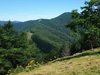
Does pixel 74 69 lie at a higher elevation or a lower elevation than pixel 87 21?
lower

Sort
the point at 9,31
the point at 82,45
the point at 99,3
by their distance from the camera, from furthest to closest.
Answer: the point at 82,45
the point at 9,31
the point at 99,3

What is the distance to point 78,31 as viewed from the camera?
18094 millimetres

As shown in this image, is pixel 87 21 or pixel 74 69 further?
pixel 87 21

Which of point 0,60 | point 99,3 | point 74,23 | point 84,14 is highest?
point 99,3

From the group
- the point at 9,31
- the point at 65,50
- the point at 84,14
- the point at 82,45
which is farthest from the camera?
the point at 65,50

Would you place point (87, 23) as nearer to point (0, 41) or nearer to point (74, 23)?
point (74, 23)

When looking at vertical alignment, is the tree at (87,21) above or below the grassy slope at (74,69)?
above

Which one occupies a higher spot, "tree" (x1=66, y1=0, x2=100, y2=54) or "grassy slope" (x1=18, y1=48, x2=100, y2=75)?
"tree" (x1=66, y1=0, x2=100, y2=54)

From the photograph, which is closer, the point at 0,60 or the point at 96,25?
the point at 96,25

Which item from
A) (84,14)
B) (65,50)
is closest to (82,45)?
(65,50)

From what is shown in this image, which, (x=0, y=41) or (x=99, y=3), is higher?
(x=99, y=3)

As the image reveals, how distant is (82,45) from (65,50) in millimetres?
19116

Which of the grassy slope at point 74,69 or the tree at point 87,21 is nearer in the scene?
the grassy slope at point 74,69

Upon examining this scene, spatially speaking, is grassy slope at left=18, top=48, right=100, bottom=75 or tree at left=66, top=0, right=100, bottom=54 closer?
grassy slope at left=18, top=48, right=100, bottom=75
